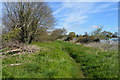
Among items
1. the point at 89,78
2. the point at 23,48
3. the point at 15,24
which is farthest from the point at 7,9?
the point at 89,78

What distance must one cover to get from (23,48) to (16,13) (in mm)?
8744

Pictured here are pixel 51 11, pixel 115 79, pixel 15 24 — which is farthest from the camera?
pixel 51 11

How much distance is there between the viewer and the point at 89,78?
551 cm

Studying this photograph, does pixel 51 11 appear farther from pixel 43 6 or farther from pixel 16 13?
pixel 16 13

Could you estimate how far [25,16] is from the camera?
1702 cm

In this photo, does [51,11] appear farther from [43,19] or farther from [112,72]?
[112,72]

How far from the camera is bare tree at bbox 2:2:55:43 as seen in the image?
658 inches

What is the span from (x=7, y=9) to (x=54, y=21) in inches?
314

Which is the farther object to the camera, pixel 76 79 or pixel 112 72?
pixel 112 72

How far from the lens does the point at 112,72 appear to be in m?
5.70

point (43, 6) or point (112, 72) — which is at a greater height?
point (43, 6)

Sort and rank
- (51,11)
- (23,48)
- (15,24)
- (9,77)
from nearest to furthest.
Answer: (9,77) < (23,48) < (15,24) < (51,11)

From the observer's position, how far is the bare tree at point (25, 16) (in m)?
16.7

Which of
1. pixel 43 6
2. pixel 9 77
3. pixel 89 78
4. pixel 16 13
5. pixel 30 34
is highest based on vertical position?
pixel 43 6
